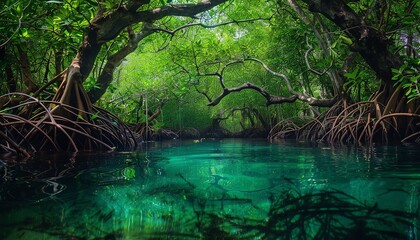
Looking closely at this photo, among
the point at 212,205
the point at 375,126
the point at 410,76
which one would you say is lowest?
the point at 212,205

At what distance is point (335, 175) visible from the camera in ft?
6.05

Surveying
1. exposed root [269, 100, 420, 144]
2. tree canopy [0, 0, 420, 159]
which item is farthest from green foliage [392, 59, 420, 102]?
exposed root [269, 100, 420, 144]

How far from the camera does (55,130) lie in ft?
12.1

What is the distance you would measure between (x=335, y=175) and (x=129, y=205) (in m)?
1.29

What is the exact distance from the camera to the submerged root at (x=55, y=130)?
137 inches

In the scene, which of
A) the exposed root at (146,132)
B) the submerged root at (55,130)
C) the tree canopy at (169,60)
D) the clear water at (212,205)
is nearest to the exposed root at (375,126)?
the tree canopy at (169,60)

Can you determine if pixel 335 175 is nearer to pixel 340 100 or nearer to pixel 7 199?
pixel 7 199

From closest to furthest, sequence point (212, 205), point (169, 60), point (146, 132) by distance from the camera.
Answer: point (212, 205) < point (169, 60) < point (146, 132)

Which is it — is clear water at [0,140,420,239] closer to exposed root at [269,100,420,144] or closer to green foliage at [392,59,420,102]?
green foliage at [392,59,420,102]

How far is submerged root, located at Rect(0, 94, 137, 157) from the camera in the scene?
11.4 feet

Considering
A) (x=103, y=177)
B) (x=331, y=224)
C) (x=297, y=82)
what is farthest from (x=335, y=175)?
(x=297, y=82)

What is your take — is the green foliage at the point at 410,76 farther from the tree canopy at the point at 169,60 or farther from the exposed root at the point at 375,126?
the exposed root at the point at 375,126

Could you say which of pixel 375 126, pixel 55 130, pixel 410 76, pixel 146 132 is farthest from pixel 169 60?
pixel 410 76

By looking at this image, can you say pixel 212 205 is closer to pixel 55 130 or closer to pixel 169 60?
pixel 55 130
